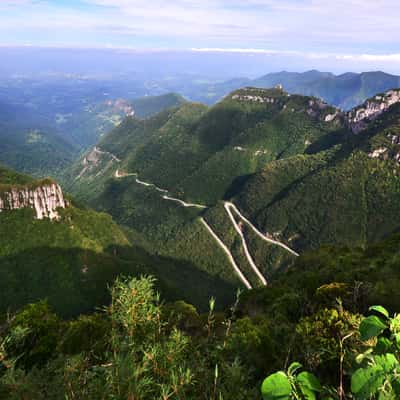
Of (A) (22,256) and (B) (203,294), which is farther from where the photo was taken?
(B) (203,294)

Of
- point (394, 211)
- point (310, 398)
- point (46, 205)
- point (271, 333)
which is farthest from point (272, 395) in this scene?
point (394, 211)

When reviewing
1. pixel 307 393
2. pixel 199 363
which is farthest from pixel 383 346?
pixel 199 363

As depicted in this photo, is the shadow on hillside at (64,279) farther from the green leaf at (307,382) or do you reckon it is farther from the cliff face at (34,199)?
the green leaf at (307,382)

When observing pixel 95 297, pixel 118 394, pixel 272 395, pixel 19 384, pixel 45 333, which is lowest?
pixel 95 297

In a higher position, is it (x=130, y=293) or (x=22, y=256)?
(x=130, y=293)

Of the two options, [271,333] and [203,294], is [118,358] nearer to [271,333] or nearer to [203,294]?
[271,333]

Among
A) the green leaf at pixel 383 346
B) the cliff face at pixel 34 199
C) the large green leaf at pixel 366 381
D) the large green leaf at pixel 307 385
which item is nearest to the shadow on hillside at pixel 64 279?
the cliff face at pixel 34 199

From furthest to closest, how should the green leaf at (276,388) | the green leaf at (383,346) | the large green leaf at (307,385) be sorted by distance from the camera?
the green leaf at (383,346) → the large green leaf at (307,385) → the green leaf at (276,388)
